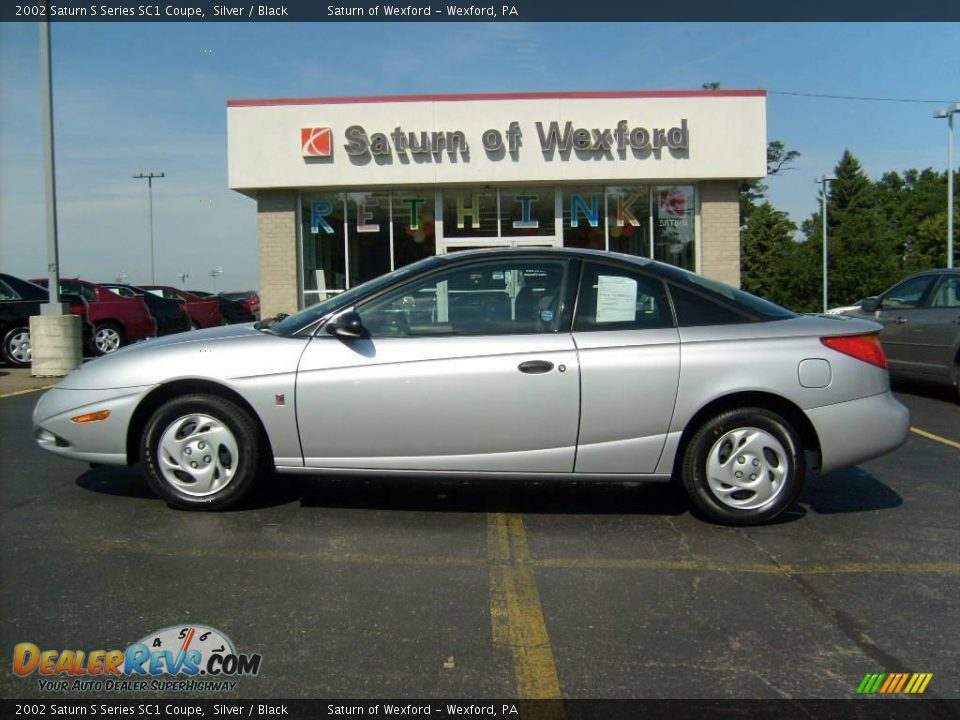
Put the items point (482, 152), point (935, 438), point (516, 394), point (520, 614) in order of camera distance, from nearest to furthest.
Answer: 1. point (520, 614)
2. point (516, 394)
3. point (935, 438)
4. point (482, 152)

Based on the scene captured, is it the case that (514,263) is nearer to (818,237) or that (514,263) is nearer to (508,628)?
(508,628)

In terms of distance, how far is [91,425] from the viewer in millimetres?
5066

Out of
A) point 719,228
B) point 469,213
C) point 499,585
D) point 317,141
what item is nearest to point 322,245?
point 317,141

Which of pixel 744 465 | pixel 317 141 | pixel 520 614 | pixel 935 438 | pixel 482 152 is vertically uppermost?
pixel 317 141

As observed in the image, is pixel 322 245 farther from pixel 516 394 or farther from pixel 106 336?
pixel 516 394

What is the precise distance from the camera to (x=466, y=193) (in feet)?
54.7

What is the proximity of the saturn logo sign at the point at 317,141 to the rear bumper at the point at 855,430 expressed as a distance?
12.7 metres

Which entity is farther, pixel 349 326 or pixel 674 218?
pixel 674 218

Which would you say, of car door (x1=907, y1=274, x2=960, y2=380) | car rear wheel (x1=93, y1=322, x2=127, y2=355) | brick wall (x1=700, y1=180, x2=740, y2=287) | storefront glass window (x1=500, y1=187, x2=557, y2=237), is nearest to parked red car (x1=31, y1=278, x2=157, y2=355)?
car rear wheel (x1=93, y1=322, x2=127, y2=355)

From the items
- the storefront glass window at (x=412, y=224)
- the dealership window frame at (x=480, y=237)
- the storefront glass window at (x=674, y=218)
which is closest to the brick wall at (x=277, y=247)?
the dealership window frame at (x=480, y=237)

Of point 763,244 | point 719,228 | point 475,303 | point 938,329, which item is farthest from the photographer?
point 763,244

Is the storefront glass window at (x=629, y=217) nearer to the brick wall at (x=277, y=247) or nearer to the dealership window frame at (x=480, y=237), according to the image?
the dealership window frame at (x=480, y=237)

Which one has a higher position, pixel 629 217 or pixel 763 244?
pixel 763 244

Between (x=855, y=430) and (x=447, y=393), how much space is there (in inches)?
89.7
